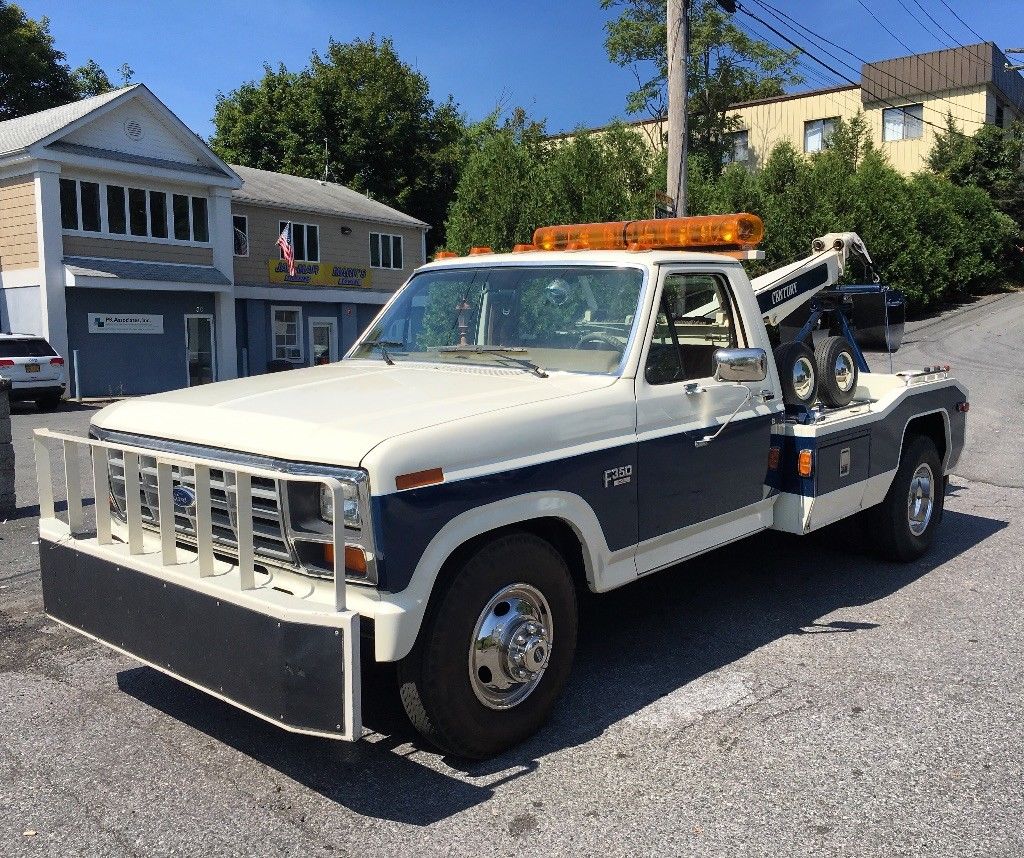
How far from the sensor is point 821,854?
326 centimetres

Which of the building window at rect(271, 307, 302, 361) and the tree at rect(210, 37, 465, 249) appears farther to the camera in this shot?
the tree at rect(210, 37, 465, 249)

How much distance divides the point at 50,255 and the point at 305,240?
958 centimetres

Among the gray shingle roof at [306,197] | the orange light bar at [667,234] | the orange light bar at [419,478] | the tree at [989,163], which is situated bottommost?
the orange light bar at [419,478]

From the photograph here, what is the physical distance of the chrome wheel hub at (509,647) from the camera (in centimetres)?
380

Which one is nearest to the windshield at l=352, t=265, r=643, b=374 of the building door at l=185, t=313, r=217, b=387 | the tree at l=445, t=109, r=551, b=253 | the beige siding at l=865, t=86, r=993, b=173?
the tree at l=445, t=109, r=551, b=253

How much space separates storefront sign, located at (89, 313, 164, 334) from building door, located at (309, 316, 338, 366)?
6322mm

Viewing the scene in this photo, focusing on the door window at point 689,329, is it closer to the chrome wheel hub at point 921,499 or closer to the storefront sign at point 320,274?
the chrome wheel hub at point 921,499

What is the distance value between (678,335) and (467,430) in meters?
1.71

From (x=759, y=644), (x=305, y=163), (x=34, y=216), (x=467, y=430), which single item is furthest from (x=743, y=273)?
(x=305, y=163)

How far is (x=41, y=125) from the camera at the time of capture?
76.3 feet

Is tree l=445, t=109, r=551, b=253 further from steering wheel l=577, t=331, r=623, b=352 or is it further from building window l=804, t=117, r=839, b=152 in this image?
building window l=804, t=117, r=839, b=152

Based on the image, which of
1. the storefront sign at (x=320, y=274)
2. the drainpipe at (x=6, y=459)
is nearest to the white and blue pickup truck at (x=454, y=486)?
the drainpipe at (x=6, y=459)

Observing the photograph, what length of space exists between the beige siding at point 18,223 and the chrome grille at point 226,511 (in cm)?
2091

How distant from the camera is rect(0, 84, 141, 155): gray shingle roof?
22.3 meters
